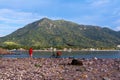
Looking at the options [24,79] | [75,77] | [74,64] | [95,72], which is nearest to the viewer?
[24,79]

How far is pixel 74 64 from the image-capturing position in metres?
36.8

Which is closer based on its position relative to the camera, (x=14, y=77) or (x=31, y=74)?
(x=14, y=77)

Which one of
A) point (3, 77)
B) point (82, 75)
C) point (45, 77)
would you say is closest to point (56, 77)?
point (45, 77)

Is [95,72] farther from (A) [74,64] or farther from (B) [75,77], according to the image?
(A) [74,64]

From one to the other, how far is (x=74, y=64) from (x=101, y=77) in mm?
10786

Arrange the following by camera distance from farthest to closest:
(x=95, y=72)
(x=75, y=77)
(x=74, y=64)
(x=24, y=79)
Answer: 1. (x=74, y=64)
2. (x=95, y=72)
3. (x=75, y=77)
4. (x=24, y=79)

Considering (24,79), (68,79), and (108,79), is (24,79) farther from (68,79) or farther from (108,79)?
(108,79)

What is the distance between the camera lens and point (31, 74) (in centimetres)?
2673

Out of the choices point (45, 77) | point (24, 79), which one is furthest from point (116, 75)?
point (24, 79)

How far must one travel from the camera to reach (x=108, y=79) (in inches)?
976

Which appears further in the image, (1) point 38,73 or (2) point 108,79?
(1) point 38,73

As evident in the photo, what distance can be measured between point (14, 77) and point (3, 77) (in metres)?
0.85

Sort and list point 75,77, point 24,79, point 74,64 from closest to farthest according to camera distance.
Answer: point 24,79
point 75,77
point 74,64

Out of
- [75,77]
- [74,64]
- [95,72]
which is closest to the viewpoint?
[75,77]
